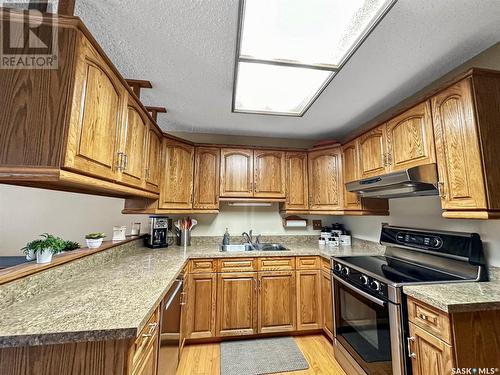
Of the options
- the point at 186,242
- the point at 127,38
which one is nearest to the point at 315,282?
the point at 186,242

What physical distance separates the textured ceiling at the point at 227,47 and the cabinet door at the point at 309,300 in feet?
5.88

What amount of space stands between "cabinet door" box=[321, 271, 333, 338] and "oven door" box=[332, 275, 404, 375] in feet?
0.55

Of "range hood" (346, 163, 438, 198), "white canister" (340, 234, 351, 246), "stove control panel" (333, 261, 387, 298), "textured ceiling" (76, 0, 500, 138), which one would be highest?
"textured ceiling" (76, 0, 500, 138)

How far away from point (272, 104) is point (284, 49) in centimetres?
79

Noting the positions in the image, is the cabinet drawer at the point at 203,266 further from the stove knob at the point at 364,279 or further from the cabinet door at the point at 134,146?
the stove knob at the point at 364,279

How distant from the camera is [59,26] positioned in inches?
38.7

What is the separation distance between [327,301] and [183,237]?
1793 mm

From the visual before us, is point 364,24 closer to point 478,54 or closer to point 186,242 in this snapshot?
point 478,54

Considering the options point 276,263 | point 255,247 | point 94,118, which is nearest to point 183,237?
point 255,247

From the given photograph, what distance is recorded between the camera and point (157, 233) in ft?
8.50

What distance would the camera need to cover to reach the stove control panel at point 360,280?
1517mm

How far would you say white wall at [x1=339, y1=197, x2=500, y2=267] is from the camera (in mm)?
1462

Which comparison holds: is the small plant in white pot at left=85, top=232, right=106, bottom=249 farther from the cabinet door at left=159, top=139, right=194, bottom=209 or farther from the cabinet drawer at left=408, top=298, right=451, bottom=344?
the cabinet drawer at left=408, top=298, right=451, bottom=344

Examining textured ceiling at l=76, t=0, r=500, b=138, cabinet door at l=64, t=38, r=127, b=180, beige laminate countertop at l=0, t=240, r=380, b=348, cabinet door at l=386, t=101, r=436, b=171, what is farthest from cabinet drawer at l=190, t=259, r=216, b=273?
cabinet door at l=386, t=101, r=436, b=171
